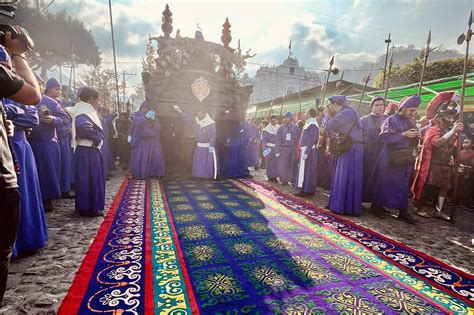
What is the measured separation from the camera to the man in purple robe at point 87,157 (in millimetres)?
3434

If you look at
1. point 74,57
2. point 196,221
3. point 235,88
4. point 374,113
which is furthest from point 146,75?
point 74,57

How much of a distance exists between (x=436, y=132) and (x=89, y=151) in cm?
559

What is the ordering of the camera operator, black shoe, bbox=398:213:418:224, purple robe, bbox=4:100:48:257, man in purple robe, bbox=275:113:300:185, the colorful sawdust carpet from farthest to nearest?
man in purple robe, bbox=275:113:300:185, black shoe, bbox=398:213:418:224, purple robe, bbox=4:100:48:257, the colorful sawdust carpet, the camera operator

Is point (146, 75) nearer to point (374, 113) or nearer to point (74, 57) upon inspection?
point (374, 113)

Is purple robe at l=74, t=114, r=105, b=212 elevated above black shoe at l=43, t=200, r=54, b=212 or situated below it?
above

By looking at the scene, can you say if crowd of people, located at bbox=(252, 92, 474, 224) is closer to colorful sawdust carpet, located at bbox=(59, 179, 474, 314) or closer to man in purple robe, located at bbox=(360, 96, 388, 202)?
man in purple robe, located at bbox=(360, 96, 388, 202)

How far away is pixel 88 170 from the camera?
139 inches

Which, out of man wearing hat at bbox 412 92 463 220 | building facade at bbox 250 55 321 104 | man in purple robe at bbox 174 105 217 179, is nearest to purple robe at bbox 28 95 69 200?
man in purple robe at bbox 174 105 217 179

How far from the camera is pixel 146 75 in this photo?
7867 millimetres

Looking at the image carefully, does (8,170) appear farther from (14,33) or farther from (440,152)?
(440,152)

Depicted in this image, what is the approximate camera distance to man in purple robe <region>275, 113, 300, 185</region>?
6.83 m

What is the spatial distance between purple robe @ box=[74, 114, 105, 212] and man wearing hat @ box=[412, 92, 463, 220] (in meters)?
5.38

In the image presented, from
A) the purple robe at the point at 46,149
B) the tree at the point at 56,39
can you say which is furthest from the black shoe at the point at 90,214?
the tree at the point at 56,39

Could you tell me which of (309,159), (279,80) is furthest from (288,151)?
(279,80)
